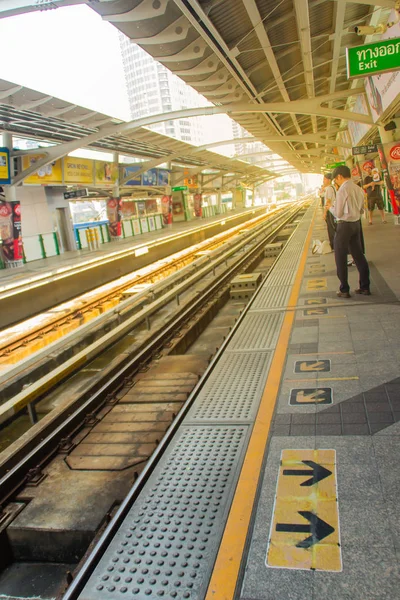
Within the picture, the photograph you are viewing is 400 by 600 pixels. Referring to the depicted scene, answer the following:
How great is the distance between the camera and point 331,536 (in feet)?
6.82

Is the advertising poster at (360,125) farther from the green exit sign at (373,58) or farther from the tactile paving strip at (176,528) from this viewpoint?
the tactile paving strip at (176,528)

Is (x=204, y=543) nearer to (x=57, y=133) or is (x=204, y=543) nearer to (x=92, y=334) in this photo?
(x=92, y=334)

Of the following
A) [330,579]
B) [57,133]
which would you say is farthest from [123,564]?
[57,133]

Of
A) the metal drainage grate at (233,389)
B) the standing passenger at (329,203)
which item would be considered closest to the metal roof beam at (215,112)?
the standing passenger at (329,203)

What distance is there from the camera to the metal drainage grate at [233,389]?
140 inches

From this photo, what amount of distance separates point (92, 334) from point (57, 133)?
41.9 feet

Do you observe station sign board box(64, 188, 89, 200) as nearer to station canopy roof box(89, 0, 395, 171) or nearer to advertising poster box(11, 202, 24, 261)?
advertising poster box(11, 202, 24, 261)

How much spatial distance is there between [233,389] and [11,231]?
1647 cm

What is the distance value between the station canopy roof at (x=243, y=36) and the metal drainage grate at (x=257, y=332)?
15.6 ft

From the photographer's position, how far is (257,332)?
18.2 feet

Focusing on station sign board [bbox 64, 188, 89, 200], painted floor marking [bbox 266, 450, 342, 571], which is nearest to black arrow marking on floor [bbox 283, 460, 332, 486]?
painted floor marking [bbox 266, 450, 342, 571]

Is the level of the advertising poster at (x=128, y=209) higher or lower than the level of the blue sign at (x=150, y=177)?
lower

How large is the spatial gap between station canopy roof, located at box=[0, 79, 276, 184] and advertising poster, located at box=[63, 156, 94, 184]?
1320 millimetres

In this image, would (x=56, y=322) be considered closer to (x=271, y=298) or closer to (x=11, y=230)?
(x=271, y=298)
